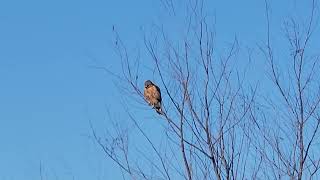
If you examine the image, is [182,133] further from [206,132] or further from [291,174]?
[291,174]

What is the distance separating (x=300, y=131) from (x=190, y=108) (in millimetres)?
1136

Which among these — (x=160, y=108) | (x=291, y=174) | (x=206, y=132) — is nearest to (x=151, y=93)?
(x=160, y=108)

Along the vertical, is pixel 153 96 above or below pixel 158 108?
above

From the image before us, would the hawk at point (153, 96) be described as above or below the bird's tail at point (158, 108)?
above

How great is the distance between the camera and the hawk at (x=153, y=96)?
7336mm

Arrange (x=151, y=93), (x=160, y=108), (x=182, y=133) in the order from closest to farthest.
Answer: (x=182, y=133) → (x=160, y=108) → (x=151, y=93)

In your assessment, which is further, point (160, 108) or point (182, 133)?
point (160, 108)

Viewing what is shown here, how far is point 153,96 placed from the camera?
8.09m

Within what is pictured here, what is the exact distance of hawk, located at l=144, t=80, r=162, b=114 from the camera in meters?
7.34

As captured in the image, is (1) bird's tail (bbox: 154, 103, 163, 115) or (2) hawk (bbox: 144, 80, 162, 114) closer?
(1) bird's tail (bbox: 154, 103, 163, 115)

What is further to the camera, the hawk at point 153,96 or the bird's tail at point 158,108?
the hawk at point 153,96

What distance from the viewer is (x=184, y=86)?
6953 mm

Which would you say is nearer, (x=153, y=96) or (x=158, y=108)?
(x=158, y=108)

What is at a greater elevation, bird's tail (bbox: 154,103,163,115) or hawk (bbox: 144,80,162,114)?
hawk (bbox: 144,80,162,114)
